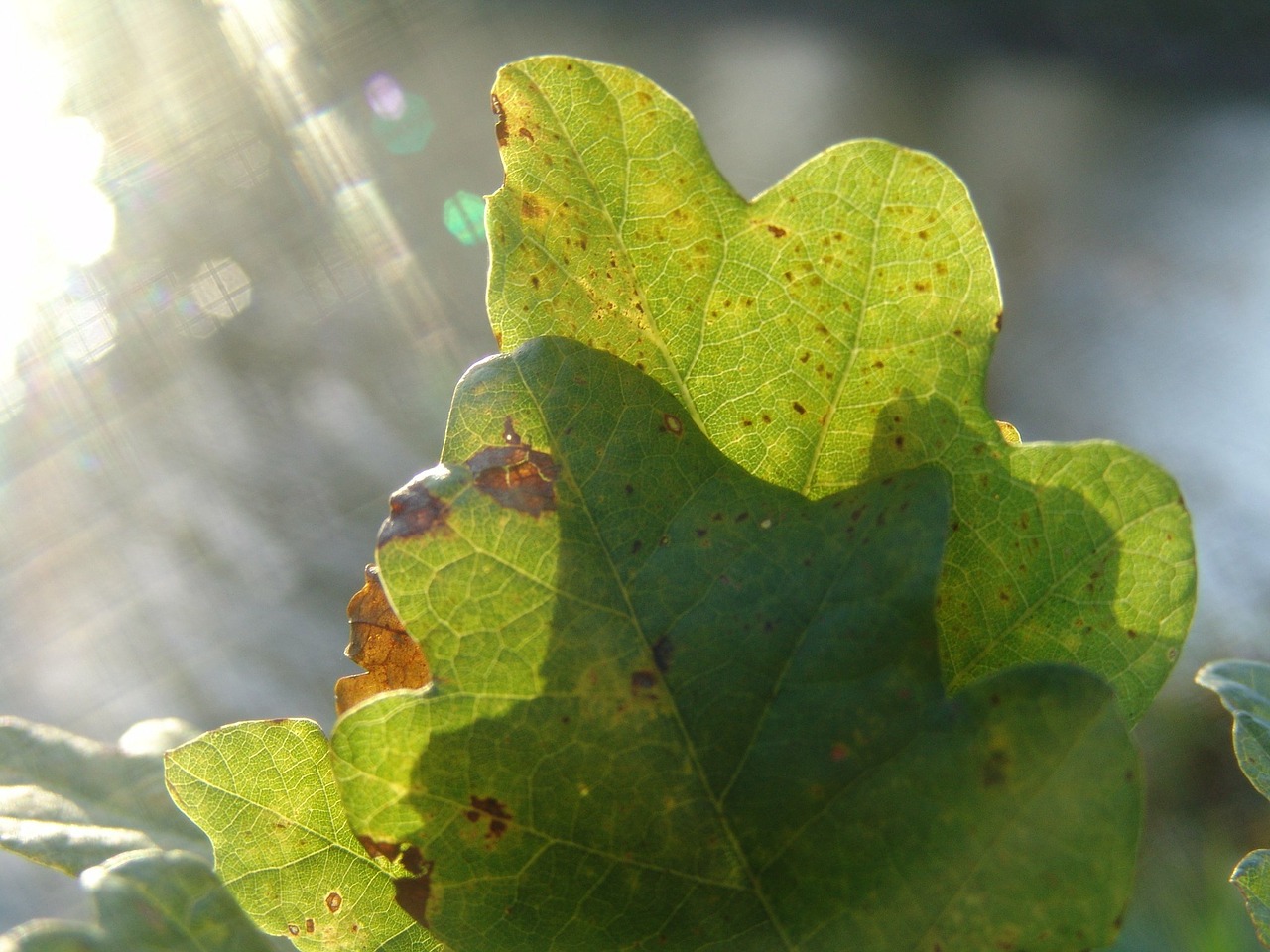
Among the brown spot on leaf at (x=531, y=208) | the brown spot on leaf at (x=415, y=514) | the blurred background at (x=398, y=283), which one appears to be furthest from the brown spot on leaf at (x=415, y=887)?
the blurred background at (x=398, y=283)

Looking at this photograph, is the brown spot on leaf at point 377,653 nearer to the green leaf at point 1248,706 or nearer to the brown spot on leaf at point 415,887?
the brown spot on leaf at point 415,887

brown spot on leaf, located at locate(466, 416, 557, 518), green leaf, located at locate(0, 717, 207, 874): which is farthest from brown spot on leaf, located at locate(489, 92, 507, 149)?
green leaf, located at locate(0, 717, 207, 874)

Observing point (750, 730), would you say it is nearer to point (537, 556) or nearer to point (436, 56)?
point (537, 556)

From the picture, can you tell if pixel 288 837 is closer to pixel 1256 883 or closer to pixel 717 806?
pixel 717 806

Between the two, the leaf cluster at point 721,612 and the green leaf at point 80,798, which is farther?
the green leaf at point 80,798

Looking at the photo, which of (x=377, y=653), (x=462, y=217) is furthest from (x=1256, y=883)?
(x=462, y=217)

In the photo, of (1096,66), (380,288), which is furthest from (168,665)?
(1096,66)
